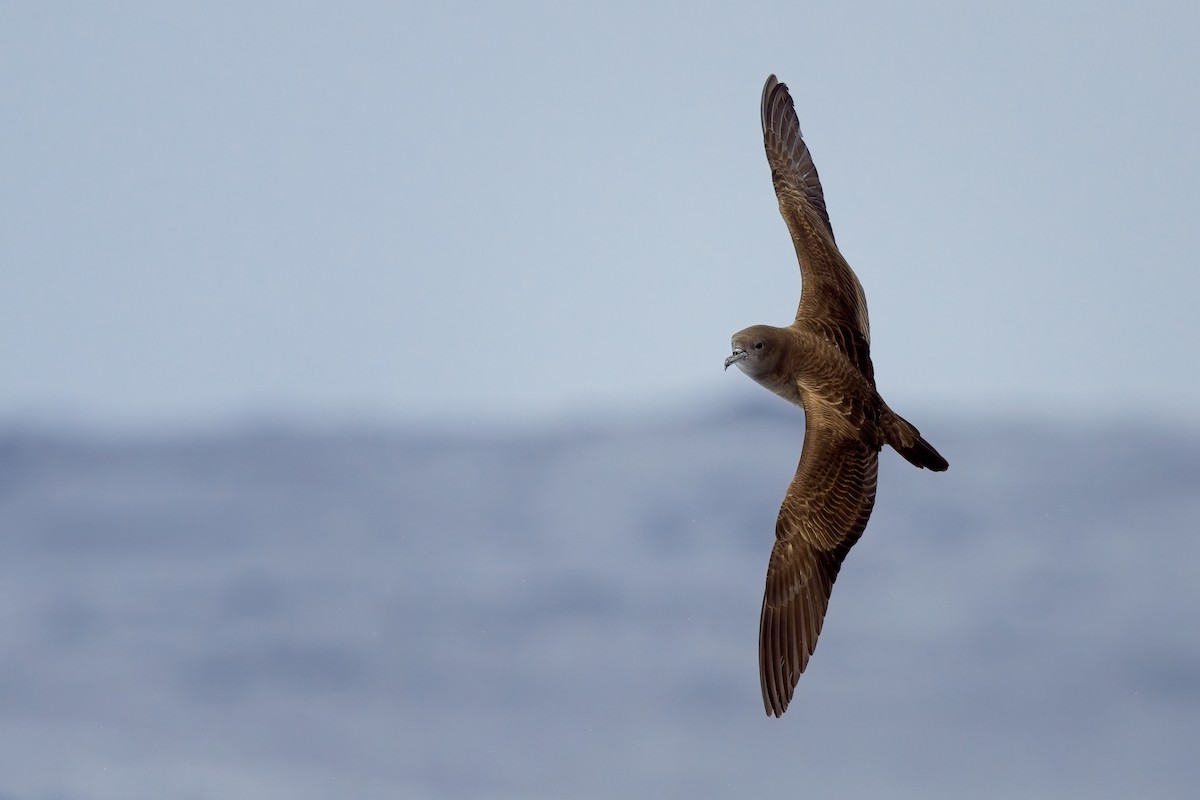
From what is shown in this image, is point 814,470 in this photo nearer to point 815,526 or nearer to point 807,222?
point 815,526

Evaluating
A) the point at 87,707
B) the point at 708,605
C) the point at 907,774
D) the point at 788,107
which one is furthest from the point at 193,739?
the point at 788,107

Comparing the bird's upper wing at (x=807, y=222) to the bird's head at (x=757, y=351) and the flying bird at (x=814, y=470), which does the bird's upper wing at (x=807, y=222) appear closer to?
the flying bird at (x=814, y=470)

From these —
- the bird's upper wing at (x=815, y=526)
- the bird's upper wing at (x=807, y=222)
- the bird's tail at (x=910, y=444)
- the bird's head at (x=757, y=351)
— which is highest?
the bird's upper wing at (x=807, y=222)

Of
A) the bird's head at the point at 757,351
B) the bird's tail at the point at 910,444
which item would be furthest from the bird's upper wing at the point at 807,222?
the bird's tail at the point at 910,444

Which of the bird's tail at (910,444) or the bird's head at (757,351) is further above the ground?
the bird's head at (757,351)

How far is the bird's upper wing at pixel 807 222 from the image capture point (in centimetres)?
1096

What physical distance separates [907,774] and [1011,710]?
14163 mm

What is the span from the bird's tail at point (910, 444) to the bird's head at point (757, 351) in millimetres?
918

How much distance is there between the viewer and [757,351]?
33.3ft

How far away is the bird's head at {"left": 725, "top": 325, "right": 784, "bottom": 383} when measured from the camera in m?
10.1

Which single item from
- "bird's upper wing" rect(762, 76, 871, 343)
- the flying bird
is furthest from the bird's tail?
"bird's upper wing" rect(762, 76, 871, 343)

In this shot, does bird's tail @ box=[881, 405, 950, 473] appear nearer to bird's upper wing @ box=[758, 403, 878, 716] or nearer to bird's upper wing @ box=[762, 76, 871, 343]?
bird's upper wing @ box=[758, 403, 878, 716]

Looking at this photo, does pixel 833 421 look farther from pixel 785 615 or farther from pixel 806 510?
pixel 785 615

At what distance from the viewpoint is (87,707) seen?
71.6 metres
